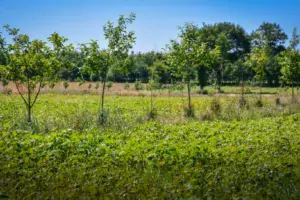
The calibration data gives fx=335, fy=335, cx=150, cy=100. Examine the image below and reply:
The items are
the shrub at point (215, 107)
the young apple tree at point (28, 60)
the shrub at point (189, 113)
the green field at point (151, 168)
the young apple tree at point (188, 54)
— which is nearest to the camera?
the green field at point (151, 168)

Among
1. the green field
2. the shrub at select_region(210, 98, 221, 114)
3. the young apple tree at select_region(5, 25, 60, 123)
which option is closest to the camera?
the green field

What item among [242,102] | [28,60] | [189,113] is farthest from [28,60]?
[242,102]

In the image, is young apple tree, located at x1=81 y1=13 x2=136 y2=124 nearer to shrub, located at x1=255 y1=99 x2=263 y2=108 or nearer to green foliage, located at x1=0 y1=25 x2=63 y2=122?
green foliage, located at x1=0 y1=25 x2=63 y2=122

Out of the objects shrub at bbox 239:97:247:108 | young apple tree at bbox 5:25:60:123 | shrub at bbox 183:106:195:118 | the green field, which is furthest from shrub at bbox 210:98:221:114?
young apple tree at bbox 5:25:60:123

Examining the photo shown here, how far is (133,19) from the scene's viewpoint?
16219mm

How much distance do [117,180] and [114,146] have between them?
261cm

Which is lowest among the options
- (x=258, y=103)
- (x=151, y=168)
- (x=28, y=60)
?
(x=151, y=168)

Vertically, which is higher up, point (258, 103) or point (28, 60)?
point (28, 60)

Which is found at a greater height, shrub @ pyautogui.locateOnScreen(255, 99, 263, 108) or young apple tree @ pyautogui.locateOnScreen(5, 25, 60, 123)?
young apple tree @ pyautogui.locateOnScreen(5, 25, 60, 123)

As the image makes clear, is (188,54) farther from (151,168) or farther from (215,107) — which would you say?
(151,168)

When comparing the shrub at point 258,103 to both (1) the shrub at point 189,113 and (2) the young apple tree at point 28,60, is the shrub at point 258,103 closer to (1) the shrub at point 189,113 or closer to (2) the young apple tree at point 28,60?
(1) the shrub at point 189,113

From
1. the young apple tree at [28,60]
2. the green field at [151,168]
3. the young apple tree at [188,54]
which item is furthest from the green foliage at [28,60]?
the young apple tree at [188,54]

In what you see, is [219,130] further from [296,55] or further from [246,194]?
[296,55]

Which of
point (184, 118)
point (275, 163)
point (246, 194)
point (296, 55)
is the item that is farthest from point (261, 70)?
point (246, 194)
